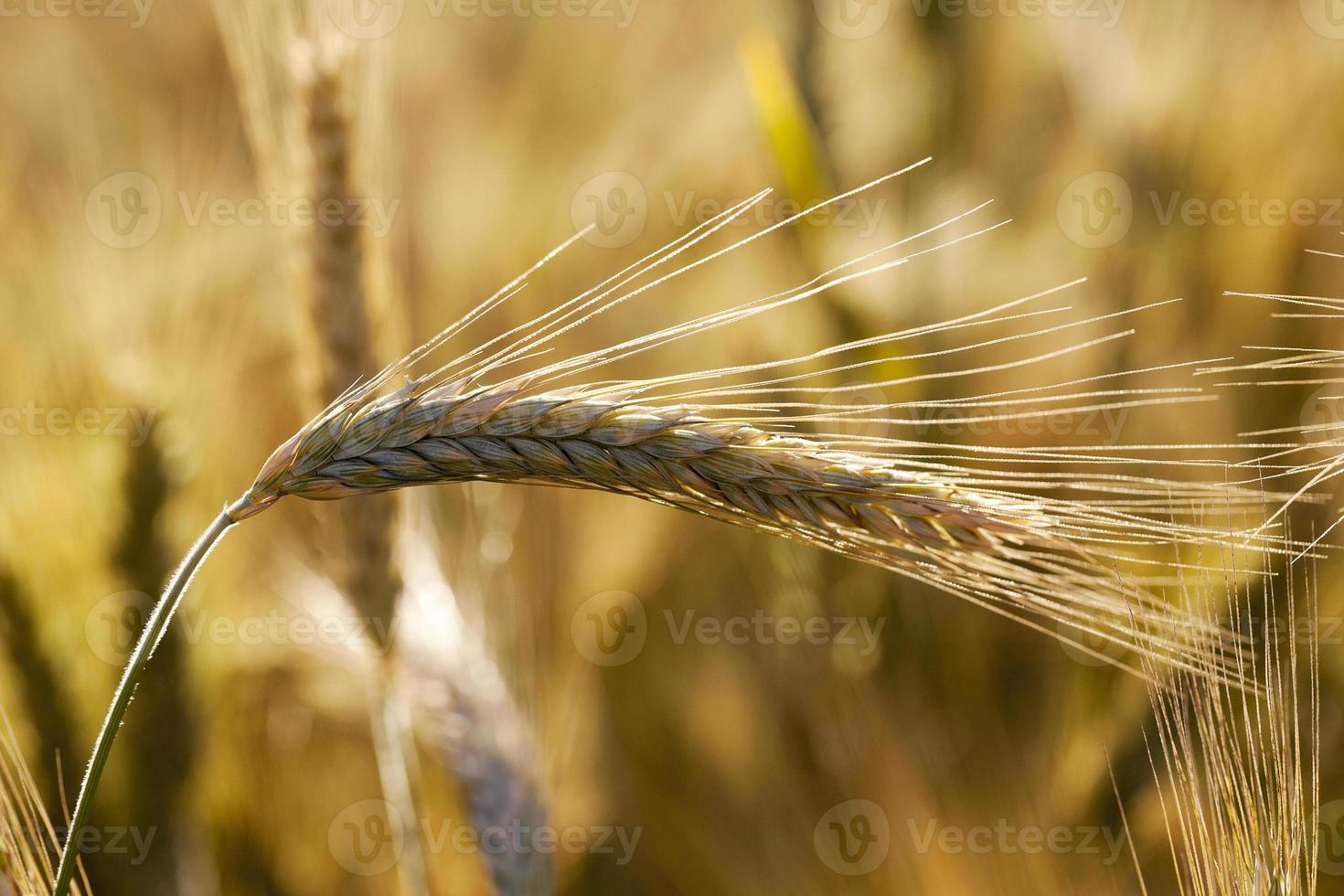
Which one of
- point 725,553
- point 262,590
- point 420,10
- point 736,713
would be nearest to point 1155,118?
point 725,553

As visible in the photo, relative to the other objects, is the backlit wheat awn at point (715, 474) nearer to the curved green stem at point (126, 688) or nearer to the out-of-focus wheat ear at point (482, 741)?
the curved green stem at point (126, 688)

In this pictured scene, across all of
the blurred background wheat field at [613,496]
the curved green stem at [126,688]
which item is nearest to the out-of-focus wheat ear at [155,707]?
the blurred background wheat field at [613,496]

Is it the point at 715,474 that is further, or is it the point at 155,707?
the point at 155,707

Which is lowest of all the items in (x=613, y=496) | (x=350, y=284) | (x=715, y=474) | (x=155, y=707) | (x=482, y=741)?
(x=482, y=741)

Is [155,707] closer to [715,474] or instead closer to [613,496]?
[613,496]

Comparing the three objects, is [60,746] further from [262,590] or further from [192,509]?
[262,590]

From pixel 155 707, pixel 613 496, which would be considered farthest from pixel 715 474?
pixel 613 496

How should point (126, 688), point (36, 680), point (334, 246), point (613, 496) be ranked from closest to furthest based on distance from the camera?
point (126, 688), point (334, 246), point (36, 680), point (613, 496)
